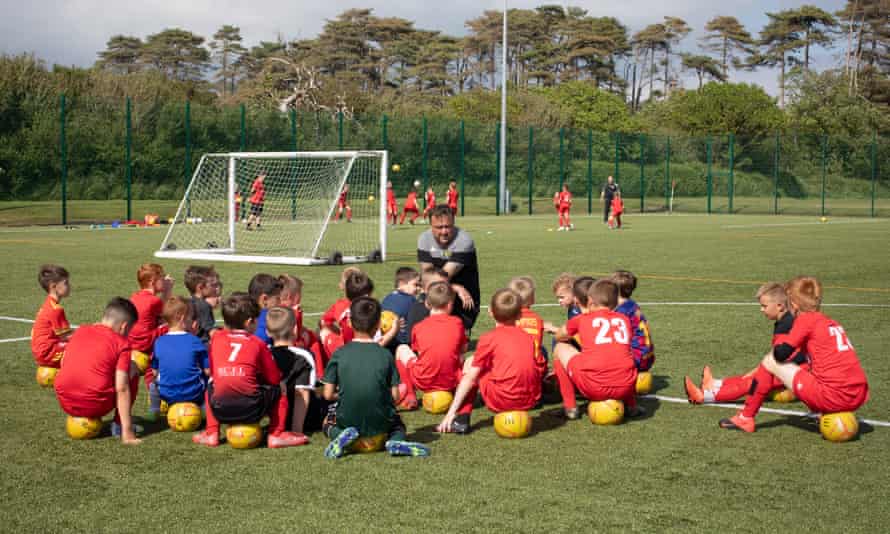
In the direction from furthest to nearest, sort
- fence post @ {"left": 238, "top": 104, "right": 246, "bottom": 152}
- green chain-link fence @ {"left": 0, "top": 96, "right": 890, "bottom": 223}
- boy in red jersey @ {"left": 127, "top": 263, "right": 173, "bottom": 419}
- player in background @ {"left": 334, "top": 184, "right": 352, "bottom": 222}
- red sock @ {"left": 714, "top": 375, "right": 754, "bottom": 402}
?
fence post @ {"left": 238, "top": 104, "right": 246, "bottom": 152} → player in background @ {"left": 334, "top": 184, "right": 352, "bottom": 222} → green chain-link fence @ {"left": 0, "top": 96, "right": 890, "bottom": 223} → boy in red jersey @ {"left": 127, "top": 263, "right": 173, "bottom": 419} → red sock @ {"left": 714, "top": 375, "right": 754, "bottom": 402}

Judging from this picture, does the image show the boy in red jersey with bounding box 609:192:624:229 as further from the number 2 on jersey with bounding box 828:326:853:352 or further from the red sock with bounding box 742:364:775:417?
the number 2 on jersey with bounding box 828:326:853:352

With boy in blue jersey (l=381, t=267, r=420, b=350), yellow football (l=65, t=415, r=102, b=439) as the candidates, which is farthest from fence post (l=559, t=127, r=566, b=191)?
yellow football (l=65, t=415, r=102, b=439)

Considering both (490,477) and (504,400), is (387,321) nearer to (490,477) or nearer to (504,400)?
(504,400)

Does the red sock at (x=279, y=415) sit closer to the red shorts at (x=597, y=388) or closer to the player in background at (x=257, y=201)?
the red shorts at (x=597, y=388)

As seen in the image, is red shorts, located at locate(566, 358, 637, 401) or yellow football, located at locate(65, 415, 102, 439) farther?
red shorts, located at locate(566, 358, 637, 401)

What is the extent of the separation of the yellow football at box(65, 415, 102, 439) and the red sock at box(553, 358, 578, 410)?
3.24 meters

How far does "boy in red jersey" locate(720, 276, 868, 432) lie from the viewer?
20.6ft

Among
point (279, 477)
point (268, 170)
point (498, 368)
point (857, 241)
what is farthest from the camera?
point (268, 170)

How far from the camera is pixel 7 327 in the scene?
10.8m

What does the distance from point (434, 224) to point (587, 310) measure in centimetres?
213

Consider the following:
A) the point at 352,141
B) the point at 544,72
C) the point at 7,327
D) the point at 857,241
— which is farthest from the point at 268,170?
the point at 544,72

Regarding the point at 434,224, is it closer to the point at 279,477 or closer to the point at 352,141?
the point at 279,477

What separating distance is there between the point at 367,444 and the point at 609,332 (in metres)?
1.93

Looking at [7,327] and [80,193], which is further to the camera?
[80,193]
